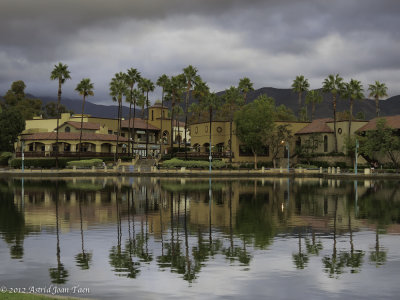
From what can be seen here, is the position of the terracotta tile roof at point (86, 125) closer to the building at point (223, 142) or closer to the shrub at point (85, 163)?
the shrub at point (85, 163)

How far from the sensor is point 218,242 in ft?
66.5

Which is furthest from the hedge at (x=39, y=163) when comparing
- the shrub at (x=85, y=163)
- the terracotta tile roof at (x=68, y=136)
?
the terracotta tile roof at (x=68, y=136)

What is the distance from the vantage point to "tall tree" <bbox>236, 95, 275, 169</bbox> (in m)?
95.2

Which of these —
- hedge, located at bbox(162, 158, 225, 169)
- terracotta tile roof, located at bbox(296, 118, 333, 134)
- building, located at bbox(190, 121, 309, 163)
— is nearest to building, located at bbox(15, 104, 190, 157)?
building, located at bbox(190, 121, 309, 163)

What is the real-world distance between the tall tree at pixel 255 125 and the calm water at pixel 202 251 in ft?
203

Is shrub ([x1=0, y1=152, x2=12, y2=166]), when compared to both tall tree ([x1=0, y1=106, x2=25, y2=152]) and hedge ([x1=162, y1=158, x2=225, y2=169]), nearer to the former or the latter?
tall tree ([x1=0, y1=106, x2=25, y2=152])

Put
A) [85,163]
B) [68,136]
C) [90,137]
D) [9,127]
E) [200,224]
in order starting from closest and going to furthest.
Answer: [200,224] < [85,163] < [68,136] < [90,137] < [9,127]

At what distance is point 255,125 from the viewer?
95.2 metres

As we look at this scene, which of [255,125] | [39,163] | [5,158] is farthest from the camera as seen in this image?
[5,158]

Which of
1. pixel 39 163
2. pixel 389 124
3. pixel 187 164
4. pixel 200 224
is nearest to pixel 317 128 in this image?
pixel 389 124

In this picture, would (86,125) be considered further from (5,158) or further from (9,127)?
(5,158)

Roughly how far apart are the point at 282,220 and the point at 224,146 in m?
78.2

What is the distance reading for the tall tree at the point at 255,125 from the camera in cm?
9524

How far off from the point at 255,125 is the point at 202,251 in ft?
255
